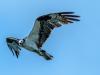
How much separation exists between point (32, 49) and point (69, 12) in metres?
3.25

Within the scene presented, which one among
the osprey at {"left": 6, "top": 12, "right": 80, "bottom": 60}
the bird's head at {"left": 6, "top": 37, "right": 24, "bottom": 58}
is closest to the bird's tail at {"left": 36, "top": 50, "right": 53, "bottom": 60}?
the osprey at {"left": 6, "top": 12, "right": 80, "bottom": 60}

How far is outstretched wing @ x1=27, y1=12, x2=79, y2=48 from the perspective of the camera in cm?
3740

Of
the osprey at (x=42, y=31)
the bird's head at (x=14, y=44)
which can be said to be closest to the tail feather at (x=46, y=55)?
the osprey at (x=42, y=31)

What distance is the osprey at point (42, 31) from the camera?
123ft

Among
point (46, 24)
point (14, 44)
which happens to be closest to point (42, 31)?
point (46, 24)

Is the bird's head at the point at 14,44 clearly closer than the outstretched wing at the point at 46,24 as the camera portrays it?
No

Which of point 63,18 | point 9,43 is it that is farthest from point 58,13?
point 9,43

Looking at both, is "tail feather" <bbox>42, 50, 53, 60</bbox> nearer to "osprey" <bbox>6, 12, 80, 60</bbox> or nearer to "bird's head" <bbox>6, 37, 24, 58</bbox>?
"osprey" <bbox>6, 12, 80, 60</bbox>

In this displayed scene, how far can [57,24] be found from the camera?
37.7 meters

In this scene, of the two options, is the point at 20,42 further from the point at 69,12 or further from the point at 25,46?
the point at 69,12

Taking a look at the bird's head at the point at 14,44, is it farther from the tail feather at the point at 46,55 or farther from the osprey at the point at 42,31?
the tail feather at the point at 46,55

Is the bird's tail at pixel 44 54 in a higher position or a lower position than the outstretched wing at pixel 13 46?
lower

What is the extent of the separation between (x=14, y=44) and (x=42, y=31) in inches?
93.8

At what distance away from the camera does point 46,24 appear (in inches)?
1508
